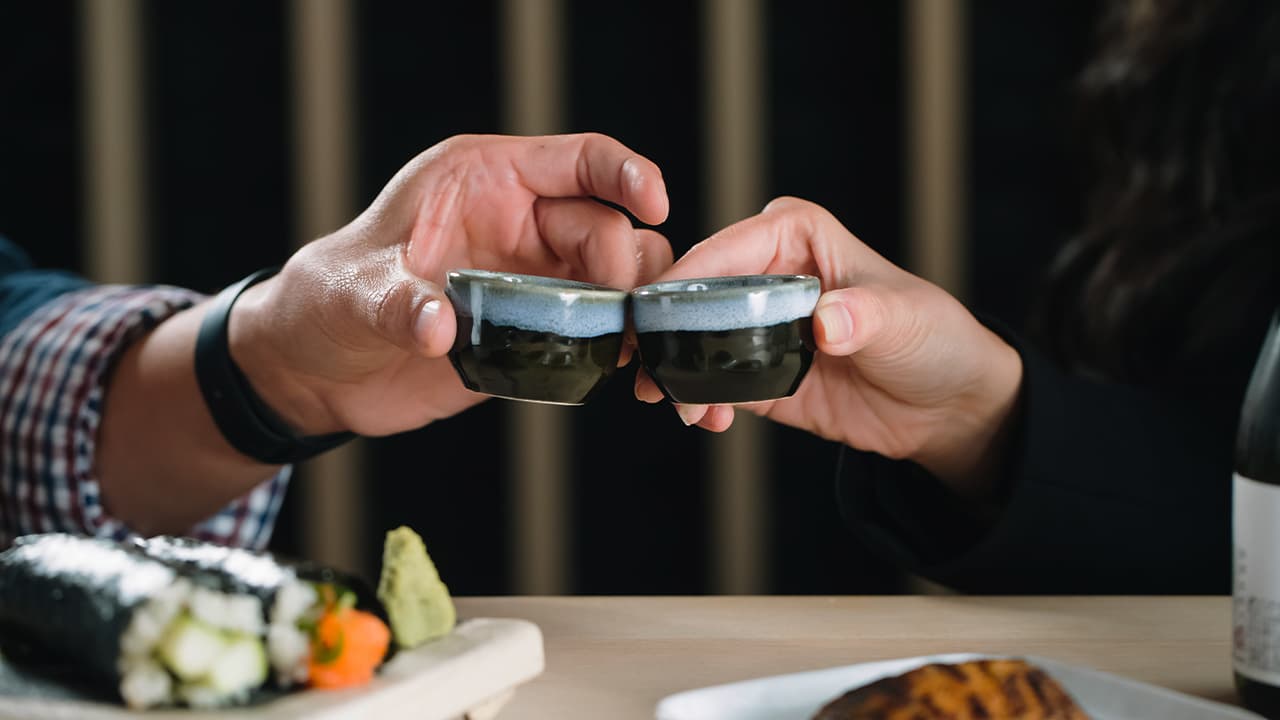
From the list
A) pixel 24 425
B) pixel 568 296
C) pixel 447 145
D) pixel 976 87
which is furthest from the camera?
pixel 976 87

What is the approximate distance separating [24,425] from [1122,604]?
1.22m


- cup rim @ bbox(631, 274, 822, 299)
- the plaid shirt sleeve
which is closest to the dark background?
the plaid shirt sleeve

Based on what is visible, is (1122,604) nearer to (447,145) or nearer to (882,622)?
(882,622)

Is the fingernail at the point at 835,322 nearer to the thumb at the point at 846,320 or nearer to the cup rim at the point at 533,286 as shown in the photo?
the thumb at the point at 846,320

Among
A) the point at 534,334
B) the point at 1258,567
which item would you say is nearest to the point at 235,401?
the point at 534,334

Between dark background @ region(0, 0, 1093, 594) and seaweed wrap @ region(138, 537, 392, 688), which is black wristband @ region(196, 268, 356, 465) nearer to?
seaweed wrap @ region(138, 537, 392, 688)

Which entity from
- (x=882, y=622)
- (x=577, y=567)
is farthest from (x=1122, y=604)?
(x=577, y=567)

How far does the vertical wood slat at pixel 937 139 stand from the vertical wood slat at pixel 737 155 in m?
0.29

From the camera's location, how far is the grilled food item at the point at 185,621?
0.60m

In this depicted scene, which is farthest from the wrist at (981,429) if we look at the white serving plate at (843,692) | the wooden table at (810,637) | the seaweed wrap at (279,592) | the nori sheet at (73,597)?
the nori sheet at (73,597)

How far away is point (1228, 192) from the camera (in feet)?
5.57

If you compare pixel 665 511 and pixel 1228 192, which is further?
pixel 665 511

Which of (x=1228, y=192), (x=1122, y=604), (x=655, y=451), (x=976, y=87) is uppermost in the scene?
(x=976, y=87)

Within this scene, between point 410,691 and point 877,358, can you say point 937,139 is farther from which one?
point 410,691
